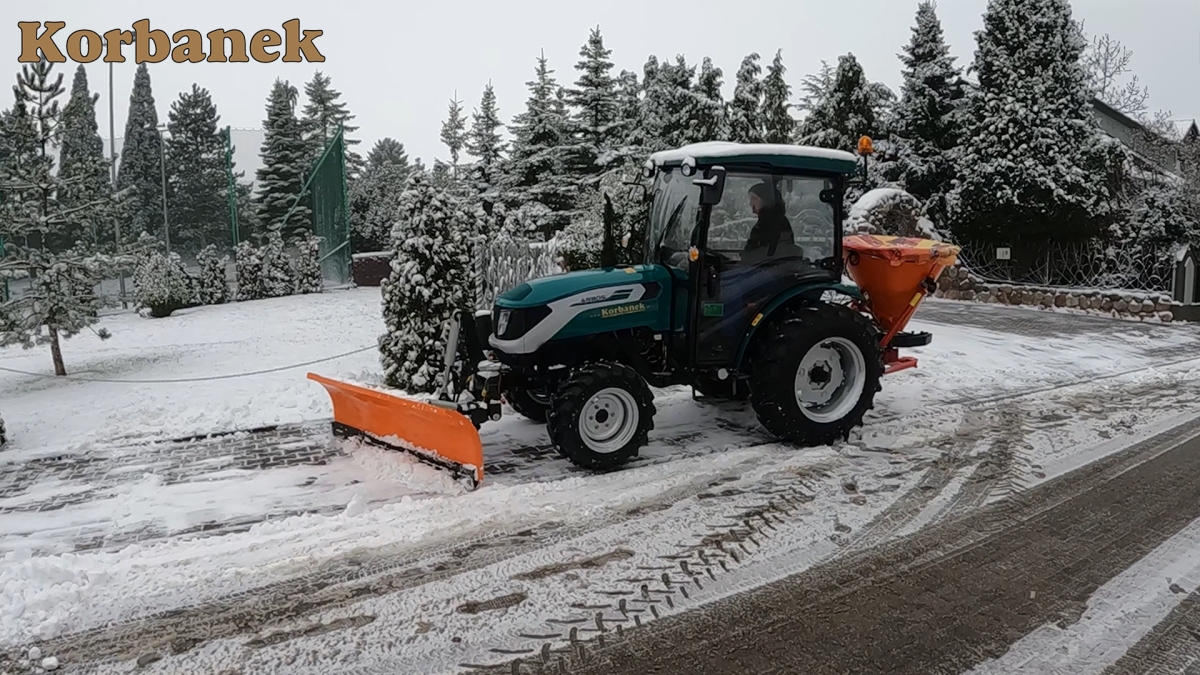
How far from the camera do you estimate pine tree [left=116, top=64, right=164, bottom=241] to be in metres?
36.6

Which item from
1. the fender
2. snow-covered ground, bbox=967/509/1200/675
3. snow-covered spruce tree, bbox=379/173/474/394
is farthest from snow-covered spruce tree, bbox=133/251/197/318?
snow-covered ground, bbox=967/509/1200/675

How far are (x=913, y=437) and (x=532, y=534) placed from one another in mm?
3398

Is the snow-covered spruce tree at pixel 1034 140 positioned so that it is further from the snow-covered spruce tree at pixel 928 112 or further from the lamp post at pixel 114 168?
the lamp post at pixel 114 168

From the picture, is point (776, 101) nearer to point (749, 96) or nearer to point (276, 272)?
point (749, 96)

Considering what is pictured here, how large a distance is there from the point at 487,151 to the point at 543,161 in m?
4.16

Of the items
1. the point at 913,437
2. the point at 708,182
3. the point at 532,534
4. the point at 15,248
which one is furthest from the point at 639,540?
the point at 15,248

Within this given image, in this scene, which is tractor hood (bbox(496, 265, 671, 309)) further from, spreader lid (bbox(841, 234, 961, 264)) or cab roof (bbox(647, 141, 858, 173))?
spreader lid (bbox(841, 234, 961, 264))

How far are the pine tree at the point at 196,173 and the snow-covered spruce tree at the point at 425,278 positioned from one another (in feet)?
94.8

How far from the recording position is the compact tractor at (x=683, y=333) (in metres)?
5.56

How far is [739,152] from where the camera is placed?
5.88m

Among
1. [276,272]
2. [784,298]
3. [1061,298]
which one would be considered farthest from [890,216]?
→ [276,272]

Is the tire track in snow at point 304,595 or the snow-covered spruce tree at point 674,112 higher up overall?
the snow-covered spruce tree at point 674,112

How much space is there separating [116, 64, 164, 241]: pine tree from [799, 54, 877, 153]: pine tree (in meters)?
26.5

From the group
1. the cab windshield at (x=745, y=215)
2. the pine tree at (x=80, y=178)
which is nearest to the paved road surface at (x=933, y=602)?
the cab windshield at (x=745, y=215)
